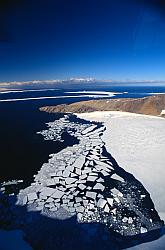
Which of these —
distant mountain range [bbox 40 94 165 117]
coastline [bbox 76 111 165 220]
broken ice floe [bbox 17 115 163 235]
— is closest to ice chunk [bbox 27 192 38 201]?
broken ice floe [bbox 17 115 163 235]

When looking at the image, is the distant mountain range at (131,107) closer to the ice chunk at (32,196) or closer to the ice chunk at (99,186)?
the ice chunk at (99,186)

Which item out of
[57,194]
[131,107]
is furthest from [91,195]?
[131,107]

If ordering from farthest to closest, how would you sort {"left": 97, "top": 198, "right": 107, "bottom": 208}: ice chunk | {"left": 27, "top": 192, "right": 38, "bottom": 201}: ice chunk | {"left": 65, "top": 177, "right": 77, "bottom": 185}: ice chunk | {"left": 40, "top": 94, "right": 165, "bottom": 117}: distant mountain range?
{"left": 40, "top": 94, "right": 165, "bottom": 117}: distant mountain range
{"left": 65, "top": 177, "right": 77, "bottom": 185}: ice chunk
{"left": 27, "top": 192, "right": 38, "bottom": 201}: ice chunk
{"left": 97, "top": 198, "right": 107, "bottom": 208}: ice chunk

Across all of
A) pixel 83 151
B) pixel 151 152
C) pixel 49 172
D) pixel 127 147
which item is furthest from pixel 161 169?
pixel 49 172

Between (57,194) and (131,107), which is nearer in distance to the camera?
(57,194)

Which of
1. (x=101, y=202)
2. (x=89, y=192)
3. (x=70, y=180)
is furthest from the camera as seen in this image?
(x=70, y=180)

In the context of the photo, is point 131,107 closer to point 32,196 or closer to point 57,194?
point 57,194

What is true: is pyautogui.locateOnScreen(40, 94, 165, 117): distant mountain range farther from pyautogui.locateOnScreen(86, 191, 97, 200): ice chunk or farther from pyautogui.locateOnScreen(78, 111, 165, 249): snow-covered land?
pyautogui.locateOnScreen(86, 191, 97, 200): ice chunk

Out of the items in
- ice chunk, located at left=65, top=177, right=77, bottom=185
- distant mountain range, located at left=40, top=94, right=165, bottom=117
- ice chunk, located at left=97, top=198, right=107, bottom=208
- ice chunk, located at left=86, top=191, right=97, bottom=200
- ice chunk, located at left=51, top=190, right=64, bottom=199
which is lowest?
ice chunk, located at left=97, top=198, right=107, bottom=208
